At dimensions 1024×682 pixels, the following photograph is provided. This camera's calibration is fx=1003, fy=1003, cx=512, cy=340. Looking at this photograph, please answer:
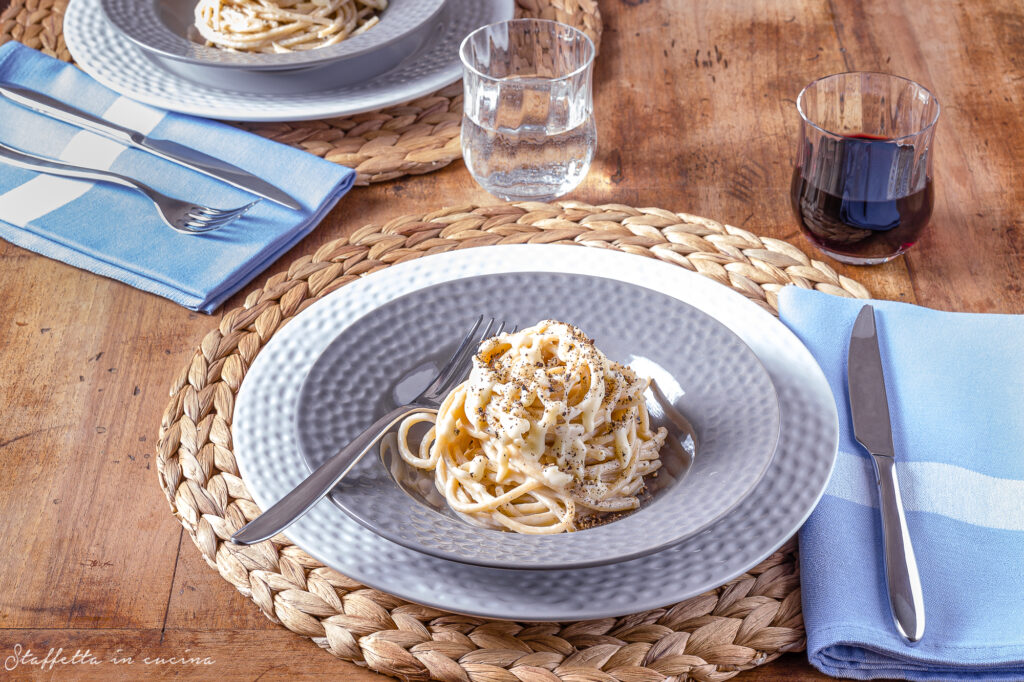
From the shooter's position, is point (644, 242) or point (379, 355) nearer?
point (379, 355)

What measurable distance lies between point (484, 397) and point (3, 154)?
3.39 ft

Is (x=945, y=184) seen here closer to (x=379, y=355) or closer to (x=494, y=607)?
(x=379, y=355)

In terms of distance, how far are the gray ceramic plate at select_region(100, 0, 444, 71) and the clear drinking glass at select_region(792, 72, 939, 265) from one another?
27.4 inches


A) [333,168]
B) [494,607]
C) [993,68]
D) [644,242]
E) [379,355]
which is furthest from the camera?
[993,68]

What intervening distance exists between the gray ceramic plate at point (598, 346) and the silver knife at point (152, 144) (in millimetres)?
419

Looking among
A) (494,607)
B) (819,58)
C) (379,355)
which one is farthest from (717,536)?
(819,58)

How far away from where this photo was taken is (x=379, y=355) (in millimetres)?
1172

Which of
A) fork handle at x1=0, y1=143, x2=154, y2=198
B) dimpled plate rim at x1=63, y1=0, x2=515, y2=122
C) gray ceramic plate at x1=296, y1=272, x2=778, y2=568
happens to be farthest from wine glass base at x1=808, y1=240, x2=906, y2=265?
fork handle at x1=0, y1=143, x2=154, y2=198

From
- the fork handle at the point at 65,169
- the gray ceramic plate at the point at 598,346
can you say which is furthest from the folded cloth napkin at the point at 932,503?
the fork handle at the point at 65,169

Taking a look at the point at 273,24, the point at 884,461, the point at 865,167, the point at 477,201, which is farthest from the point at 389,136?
the point at 884,461

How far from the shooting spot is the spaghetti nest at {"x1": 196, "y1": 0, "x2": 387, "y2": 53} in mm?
1795

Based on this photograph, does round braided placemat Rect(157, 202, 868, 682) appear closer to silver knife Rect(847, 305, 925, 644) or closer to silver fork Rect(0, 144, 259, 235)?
silver knife Rect(847, 305, 925, 644)

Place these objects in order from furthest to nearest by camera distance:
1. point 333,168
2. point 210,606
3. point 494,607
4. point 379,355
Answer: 1. point 333,168
2. point 379,355
3. point 210,606
4. point 494,607

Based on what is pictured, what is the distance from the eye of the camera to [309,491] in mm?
957
